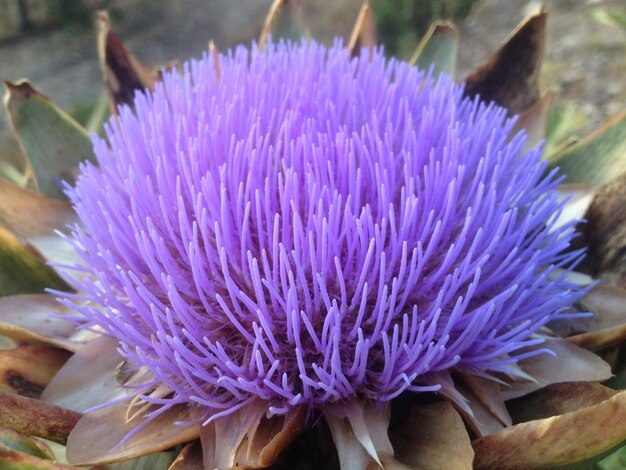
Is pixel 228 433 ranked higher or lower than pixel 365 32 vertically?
lower

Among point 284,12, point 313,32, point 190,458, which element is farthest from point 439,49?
point 313,32

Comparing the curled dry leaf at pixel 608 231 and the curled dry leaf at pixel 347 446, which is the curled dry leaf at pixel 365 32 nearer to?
the curled dry leaf at pixel 608 231

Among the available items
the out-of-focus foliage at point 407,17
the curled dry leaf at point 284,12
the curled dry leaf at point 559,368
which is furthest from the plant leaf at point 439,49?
the out-of-focus foliage at point 407,17

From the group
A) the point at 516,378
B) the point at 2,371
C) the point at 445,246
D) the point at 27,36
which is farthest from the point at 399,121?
the point at 27,36

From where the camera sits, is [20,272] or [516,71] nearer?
[20,272]

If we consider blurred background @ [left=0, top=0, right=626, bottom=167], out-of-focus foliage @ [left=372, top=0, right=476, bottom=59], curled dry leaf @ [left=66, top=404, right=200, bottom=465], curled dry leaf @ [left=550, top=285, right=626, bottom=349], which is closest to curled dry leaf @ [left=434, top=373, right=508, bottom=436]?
curled dry leaf @ [left=550, top=285, right=626, bottom=349]

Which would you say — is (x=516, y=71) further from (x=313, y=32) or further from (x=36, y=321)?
(x=313, y=32)
